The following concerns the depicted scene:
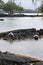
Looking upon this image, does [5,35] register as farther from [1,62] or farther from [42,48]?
[1,62]

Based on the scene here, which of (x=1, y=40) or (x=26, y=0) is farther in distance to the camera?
(x=26, y=0)

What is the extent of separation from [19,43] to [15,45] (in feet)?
1.75

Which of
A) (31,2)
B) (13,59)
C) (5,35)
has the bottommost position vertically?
(31,2)

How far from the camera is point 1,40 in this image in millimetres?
15227

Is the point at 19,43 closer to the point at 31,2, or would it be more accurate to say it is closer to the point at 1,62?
the point at 1,62

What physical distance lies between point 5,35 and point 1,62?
31.5 ft

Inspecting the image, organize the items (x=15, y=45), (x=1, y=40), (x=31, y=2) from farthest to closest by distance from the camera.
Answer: (x=31, y=2)
(x=1, y=40)
(x=15, y=45)

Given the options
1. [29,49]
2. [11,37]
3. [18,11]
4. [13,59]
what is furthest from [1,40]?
[18,11]

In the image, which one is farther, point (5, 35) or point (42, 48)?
point (5, 35)

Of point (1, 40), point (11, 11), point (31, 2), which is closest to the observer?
point (1, 40)

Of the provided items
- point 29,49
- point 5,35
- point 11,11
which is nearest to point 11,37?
point 5,35

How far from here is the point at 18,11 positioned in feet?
230

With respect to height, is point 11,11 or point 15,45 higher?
point 15,45

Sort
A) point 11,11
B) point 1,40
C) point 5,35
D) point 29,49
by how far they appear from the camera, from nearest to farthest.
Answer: point 29,49, point 1,40, point 5,35, point 11,11
